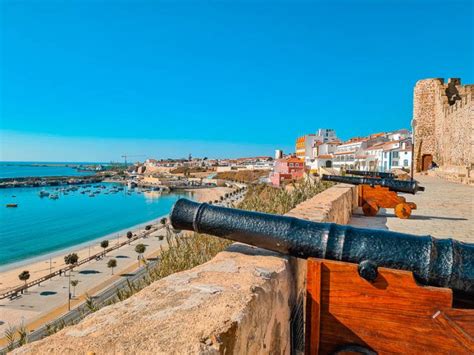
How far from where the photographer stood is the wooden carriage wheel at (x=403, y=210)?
19.3 ft

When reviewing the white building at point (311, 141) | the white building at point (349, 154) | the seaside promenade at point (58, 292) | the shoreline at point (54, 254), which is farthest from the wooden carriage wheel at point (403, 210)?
the white building at point (311, 141)

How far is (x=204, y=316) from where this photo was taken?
50.8 inches

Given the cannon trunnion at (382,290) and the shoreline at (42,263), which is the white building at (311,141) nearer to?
the shoreline at (42,263)

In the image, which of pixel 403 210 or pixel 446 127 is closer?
pixel 403 210

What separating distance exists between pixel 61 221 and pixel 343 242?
47.6m

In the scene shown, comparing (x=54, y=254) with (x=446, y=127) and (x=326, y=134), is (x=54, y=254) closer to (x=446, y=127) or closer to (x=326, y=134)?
(x=446, y=127)

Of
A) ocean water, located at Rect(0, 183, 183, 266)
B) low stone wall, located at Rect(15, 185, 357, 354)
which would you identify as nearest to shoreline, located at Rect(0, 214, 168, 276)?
ocean water, located at Rect(0, 183, 183, 266)

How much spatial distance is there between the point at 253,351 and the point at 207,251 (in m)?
1.62

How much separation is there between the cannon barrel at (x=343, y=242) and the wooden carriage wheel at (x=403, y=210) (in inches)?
182

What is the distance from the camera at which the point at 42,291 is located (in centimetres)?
1945

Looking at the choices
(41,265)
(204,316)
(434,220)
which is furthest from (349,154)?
(204,316)

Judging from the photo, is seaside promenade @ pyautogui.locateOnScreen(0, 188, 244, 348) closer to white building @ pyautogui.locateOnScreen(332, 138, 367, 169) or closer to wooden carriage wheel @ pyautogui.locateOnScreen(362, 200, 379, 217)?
wooden carriage wheel @ pyautogui.locateOnScreen(362, 200, 379, 217)

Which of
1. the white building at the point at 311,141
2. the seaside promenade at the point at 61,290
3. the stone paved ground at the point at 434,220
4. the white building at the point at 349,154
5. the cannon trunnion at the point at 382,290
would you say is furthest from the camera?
the white building at the point at 311,141

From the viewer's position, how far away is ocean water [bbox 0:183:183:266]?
31922 millimetres
